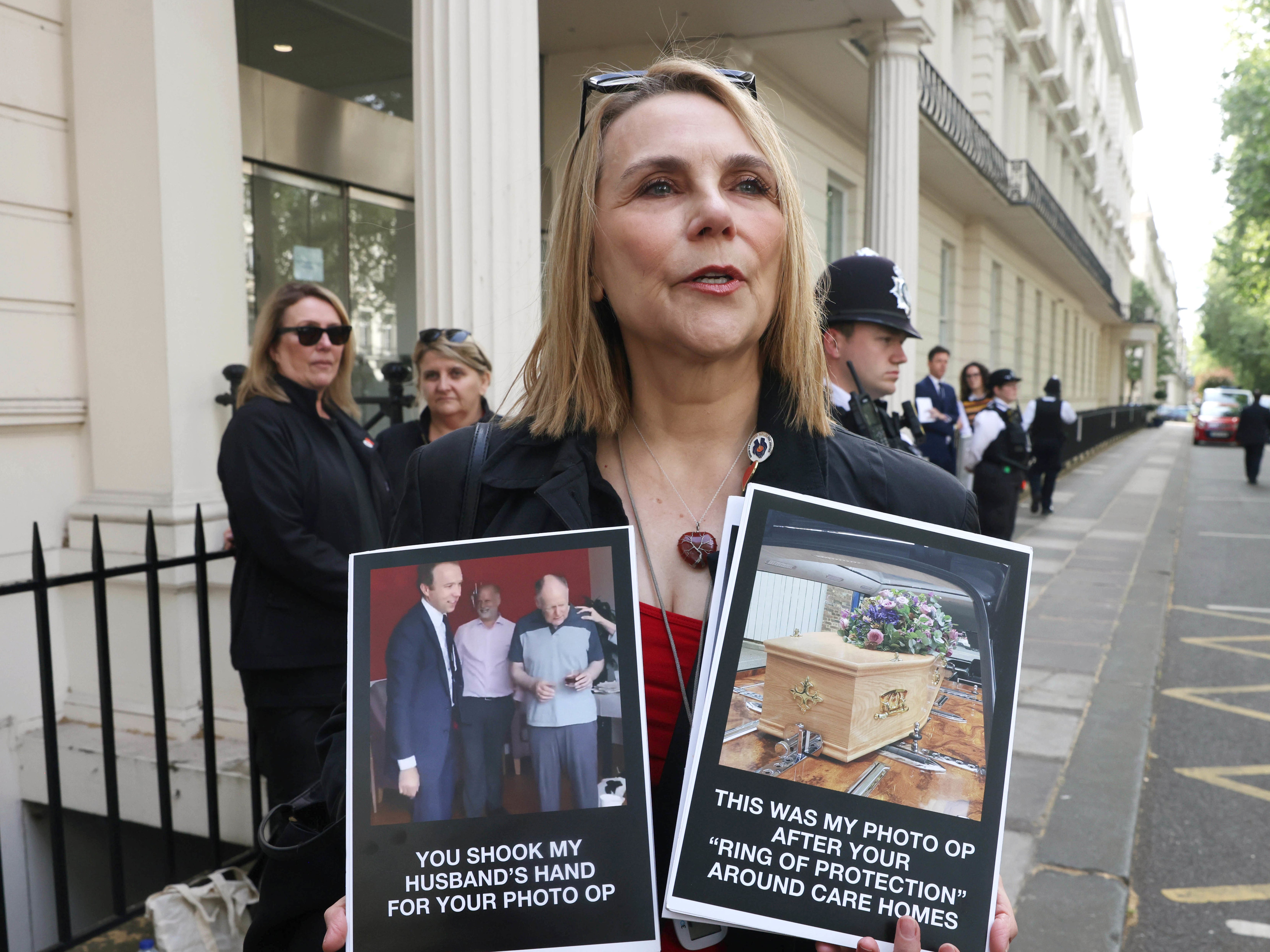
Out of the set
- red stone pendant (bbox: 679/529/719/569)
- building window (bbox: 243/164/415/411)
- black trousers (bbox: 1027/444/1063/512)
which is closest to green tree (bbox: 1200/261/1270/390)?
black trousers (bbox: 1027/444/1063/512)

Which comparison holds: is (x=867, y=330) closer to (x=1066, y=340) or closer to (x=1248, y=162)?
(x=1248, y=162)

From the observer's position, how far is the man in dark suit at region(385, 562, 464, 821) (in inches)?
43.6

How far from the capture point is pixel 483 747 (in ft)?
3.63

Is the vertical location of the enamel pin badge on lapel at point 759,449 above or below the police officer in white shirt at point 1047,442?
above

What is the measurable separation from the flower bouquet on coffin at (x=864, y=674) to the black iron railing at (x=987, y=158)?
11.3 metres

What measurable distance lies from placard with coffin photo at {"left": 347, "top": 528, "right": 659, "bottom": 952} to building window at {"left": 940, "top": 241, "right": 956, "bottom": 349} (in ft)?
60.3

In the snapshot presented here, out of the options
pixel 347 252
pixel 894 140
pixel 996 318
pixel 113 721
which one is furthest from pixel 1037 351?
pixel 113 721

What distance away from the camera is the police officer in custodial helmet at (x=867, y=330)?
3895 mm

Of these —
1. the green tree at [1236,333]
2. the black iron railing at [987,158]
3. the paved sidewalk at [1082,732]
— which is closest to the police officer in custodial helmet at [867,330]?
the paved sidewalk at [1082,732]

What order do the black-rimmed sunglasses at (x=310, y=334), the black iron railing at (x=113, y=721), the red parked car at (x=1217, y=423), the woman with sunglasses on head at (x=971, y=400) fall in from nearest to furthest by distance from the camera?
the black iron railing at (x=113, y=721), the black-rimmed sunglasses at (x=310, y=334), the woman with sunglasses on head at (x=971, y=400), the red parked car at (x=1217, y=423)

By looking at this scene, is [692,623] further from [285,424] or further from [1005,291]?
[1005,291]

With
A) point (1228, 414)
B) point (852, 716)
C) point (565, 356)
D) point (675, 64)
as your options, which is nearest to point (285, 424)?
point (565, 356)

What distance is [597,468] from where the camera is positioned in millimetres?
1476

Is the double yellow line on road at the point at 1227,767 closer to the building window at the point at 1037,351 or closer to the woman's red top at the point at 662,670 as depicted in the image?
the woman's red top at the point at 662,670
